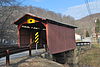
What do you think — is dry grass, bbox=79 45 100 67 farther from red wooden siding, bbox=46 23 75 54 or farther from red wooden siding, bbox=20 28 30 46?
red wooden siding, bbox=20 28 30 46

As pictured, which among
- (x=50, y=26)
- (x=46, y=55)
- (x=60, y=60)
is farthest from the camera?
(x=60, y=60)

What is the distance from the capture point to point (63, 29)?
16.5 meters

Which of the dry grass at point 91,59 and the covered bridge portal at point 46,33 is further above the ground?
the covered bridge portal at point 46,33

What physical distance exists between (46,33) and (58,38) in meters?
2.39

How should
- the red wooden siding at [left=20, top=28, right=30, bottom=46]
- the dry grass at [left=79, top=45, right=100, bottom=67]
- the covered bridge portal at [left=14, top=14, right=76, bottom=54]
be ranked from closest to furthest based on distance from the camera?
the covered bridge portal at [left=14, top=14, right=76, bottom=54] < the red wooden siding at [left=20, top=28, right=30, bottom=46] < the dry grass at [left=79, top=45, right=100, bottom=67]

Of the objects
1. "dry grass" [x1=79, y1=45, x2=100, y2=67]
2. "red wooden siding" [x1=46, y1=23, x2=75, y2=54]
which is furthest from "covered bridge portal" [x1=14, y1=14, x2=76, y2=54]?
"dry grass" [x1=79, y1=45, x2=100, y2=67]

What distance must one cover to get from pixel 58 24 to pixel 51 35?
2130 millimetres

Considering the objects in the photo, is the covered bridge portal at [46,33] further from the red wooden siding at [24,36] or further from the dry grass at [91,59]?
the dry grass at [91,59]

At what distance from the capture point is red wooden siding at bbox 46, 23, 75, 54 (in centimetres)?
1320

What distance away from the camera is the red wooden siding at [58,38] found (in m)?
13.2

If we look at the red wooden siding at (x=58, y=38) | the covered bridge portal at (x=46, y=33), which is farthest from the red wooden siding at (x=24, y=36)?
the red wooden siding at (x=58, y=38)

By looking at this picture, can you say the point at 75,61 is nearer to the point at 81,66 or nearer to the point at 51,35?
the point at 81,66

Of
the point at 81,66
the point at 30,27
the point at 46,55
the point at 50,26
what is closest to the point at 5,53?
the point at 46,55

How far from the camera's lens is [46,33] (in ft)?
42.3
